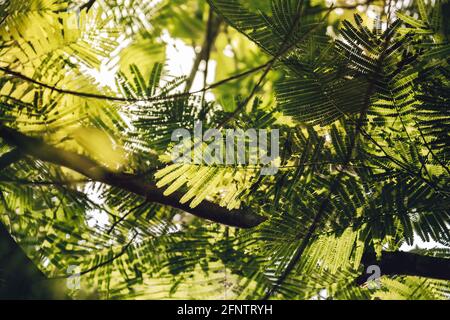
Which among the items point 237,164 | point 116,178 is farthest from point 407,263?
point 116,178

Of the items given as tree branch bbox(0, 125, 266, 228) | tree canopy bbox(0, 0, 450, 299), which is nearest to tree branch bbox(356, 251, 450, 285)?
tree canopy bbox(0, 0, 450, 299)

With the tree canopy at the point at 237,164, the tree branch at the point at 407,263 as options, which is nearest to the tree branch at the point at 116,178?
the tree canopy at the point at 237,164

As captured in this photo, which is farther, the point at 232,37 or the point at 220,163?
the point at 232,37

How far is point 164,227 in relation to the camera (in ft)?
3.39

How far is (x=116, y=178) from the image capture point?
0.92 metres

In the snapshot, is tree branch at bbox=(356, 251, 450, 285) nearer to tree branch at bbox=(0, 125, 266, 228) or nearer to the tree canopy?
the tree canopy

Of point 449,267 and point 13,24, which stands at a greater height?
point 13,24

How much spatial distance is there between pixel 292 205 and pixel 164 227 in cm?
33

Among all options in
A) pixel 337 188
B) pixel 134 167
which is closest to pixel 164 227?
pixel 134 167

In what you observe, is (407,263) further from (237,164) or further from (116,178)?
(116,178)

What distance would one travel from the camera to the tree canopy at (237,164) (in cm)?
74

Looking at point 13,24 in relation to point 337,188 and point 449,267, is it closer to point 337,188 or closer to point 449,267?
point 337,188

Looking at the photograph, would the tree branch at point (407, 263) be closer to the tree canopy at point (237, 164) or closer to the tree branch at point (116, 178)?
the tree canopy at point (237, 164)
